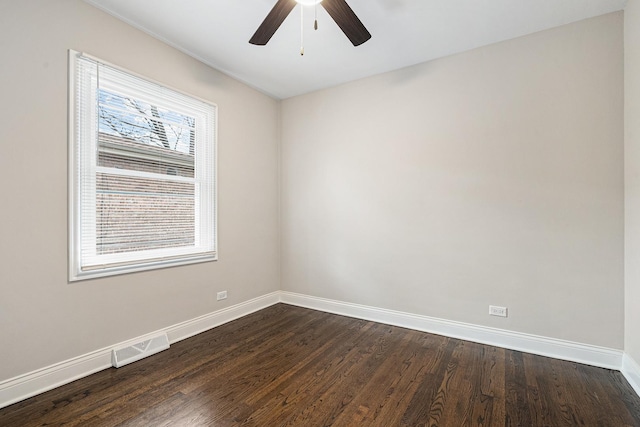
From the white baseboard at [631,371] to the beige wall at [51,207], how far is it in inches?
147

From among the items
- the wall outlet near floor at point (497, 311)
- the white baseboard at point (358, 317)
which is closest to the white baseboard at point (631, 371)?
the white baseboard at point (358, 317)

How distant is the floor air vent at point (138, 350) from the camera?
94.5 inches

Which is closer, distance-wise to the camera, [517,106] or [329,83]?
[517,106]

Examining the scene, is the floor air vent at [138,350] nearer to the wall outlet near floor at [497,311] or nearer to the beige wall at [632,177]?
the wall outlet near floor at [497,311]

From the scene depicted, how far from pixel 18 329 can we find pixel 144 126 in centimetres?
181

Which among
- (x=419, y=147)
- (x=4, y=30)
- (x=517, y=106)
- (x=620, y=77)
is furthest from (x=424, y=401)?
(x=4, y=30)

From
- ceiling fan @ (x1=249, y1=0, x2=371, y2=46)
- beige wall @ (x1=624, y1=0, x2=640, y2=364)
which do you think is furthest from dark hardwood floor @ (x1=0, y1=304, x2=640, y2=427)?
ceiling fan @ (x1=249, y1=0, x2=371, y2=46)

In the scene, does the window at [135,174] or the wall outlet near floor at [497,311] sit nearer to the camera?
the window at [135,174]

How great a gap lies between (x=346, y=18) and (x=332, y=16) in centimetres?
9

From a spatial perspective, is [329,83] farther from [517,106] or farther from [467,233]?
[467,233]

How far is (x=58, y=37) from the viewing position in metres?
2.14

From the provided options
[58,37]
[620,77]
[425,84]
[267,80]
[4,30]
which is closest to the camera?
A: [4,30]

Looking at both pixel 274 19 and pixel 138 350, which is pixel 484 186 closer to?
pixel 274 19

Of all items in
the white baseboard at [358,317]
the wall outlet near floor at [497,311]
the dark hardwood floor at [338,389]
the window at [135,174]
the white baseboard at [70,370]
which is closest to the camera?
the dark hardwood floor at [338,389]
